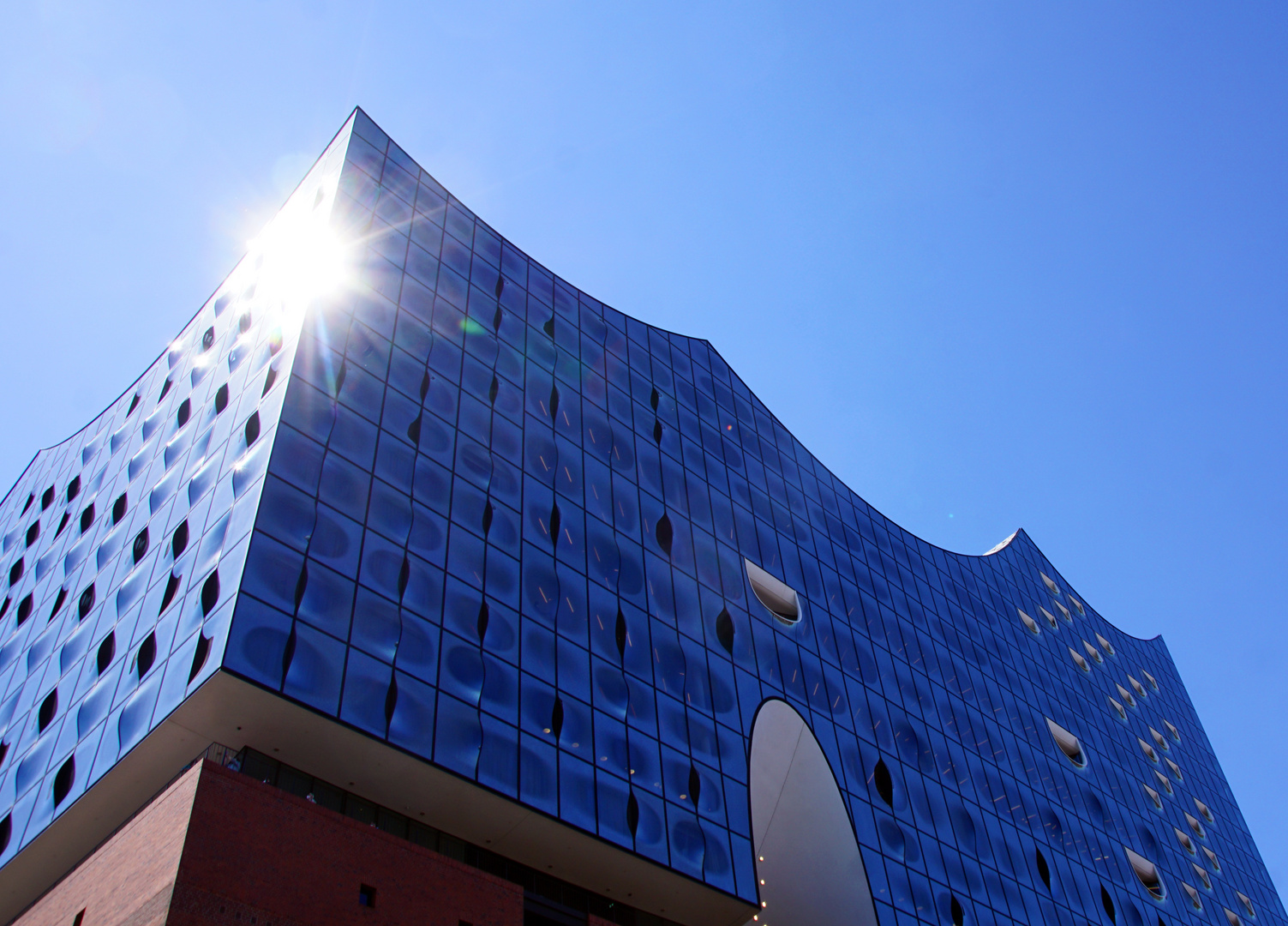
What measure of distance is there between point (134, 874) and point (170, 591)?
5.59 meters

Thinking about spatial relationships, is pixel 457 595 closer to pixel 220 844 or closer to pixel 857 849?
pixel 220 844

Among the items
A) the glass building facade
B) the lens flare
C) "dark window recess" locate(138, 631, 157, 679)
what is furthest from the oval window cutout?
"dark window recess" locate(138, 631, 157, 679)

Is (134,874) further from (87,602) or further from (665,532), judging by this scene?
(665,532)

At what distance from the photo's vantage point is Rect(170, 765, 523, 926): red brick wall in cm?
1334

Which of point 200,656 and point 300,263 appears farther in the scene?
point 300,263

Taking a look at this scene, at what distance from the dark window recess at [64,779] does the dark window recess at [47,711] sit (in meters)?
2.14

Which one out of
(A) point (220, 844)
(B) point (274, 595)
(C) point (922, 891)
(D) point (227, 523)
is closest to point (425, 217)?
(D) point (227, 523)

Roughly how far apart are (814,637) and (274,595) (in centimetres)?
1551

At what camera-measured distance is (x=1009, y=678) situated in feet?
124

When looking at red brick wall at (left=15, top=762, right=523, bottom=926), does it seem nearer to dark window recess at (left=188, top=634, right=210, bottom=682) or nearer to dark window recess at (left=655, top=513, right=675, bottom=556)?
dark window recess at (left=188, top=634, right=210, bottom=682)

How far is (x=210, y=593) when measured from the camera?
55.9 ft

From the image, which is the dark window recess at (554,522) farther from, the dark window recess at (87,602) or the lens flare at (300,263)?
the dark window recess at (87,602)

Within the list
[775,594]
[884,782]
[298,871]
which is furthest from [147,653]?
[884,782]

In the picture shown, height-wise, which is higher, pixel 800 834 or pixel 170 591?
pixel 170 591
